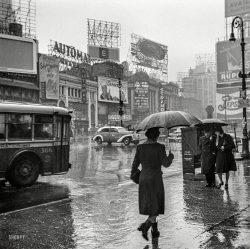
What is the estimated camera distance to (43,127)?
1248cm

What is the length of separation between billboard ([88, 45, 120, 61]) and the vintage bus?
80206 mm

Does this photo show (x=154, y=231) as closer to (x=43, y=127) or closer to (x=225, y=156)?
(x=225, y=156)

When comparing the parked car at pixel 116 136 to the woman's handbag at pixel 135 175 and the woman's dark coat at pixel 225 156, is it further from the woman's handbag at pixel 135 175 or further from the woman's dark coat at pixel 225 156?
the woman's handbag at pixel 135 175

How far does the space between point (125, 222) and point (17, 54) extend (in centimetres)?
5331

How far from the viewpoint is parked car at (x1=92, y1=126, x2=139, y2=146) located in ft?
114

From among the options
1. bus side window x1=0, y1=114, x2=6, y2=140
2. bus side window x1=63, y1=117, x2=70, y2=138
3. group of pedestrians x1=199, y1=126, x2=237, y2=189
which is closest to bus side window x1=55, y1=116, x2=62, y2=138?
bus side window x1=63, y1=117, x2=70, y2=138

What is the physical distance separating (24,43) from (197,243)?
56.0 m

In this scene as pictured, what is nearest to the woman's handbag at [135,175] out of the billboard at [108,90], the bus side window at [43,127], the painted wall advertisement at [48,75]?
the bus side window at [43,127]

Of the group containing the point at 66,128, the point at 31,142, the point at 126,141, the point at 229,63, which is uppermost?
the point at 229,63

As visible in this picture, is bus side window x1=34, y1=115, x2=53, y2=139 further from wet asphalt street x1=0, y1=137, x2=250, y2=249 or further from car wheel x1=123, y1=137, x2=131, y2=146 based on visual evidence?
car wheel x1=123, y1=137, x2=131, y2=146

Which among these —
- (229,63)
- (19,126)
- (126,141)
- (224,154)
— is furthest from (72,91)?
(224,154)

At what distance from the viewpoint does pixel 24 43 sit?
5794 cm

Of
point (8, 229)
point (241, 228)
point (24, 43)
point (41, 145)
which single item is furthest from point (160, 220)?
point (24, 43)

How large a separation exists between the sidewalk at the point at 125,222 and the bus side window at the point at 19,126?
247cm
